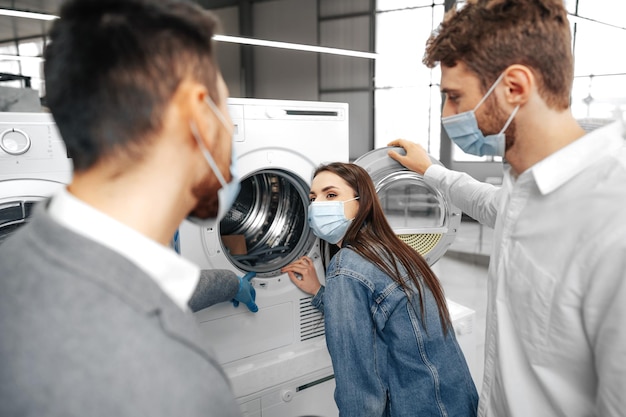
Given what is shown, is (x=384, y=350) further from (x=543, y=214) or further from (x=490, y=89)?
(x=490, y=89)

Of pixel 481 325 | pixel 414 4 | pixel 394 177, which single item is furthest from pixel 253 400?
pixel 414 4

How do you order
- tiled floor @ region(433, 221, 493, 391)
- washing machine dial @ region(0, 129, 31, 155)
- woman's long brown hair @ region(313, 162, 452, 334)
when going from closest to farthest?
1. washing machine dial @ region(0, 129, 31, 155)
2. woman's long brown hair @ region(313, 162, 452, 334)
3. tiled floor @ region(433, 221, 493, 391)

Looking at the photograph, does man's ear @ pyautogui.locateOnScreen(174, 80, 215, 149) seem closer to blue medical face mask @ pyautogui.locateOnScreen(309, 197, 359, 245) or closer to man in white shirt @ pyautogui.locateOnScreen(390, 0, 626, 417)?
man in white shirt @ pyautogui.locateOnScreen(390, 0, 626, 417)

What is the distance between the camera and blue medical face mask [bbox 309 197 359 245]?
5.08 ft

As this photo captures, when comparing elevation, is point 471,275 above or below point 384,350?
below

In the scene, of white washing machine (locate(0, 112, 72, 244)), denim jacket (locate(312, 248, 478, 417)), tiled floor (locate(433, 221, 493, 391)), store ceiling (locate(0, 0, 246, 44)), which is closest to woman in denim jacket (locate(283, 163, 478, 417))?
denim jacket (locate(312, 248, 478, 417))

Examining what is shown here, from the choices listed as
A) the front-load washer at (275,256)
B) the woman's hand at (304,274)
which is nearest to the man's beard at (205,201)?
the front-load washer at (275,256)

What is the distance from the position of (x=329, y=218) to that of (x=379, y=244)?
0.75 ft

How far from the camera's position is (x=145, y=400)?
1.62ft

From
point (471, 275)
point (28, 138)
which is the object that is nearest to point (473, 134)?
point (28, 138)

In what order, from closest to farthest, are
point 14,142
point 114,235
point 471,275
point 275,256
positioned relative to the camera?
point 114,235
point 14,142
point 275,256
point 471,275

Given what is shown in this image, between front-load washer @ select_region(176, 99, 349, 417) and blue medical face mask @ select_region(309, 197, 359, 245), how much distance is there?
206mm

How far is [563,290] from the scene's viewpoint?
34.8 inches

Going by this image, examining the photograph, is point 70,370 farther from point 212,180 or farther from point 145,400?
point 212,180
